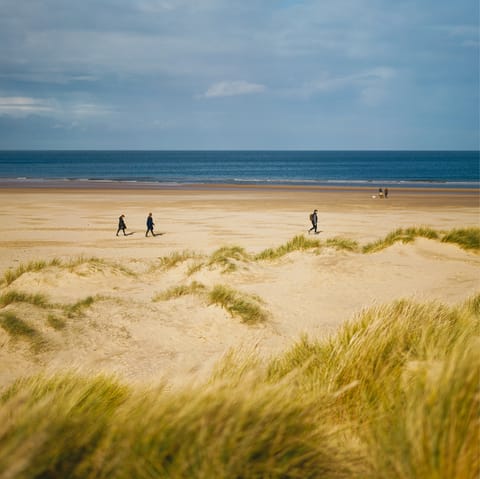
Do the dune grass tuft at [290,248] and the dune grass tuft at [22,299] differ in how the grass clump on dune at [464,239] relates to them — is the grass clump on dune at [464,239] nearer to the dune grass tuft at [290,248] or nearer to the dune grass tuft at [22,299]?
the dune grass tuft at [290,248]

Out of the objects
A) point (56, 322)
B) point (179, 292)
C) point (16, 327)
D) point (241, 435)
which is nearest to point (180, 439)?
point (241, 435)

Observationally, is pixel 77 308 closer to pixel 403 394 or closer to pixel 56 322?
pixel 56 322

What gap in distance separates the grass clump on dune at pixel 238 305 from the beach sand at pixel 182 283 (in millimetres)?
140

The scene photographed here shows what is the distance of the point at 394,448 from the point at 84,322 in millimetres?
7153

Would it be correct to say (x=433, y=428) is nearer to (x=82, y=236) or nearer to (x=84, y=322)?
(x=84, y=322)

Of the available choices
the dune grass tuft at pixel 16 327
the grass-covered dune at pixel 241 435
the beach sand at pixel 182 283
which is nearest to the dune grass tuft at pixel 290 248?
the beach sand at pixel 182 283

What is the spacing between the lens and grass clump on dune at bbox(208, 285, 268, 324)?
31.3 ft

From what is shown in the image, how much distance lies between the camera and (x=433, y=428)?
8.81 feet

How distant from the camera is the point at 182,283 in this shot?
1315 cm

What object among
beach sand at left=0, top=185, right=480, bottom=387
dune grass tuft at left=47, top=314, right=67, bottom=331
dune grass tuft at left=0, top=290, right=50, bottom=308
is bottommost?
beach sand at left=0, top=185, right=480, bottom=387

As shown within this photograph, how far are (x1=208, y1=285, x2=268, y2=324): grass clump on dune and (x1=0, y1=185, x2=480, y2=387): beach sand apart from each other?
5.5 inches

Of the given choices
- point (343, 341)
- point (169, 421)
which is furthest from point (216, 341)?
point (169, 421)

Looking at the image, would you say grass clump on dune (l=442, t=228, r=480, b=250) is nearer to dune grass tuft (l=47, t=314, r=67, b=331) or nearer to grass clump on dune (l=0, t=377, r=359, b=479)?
dune grass tuft (l=47, t=314, r=67, b=331)

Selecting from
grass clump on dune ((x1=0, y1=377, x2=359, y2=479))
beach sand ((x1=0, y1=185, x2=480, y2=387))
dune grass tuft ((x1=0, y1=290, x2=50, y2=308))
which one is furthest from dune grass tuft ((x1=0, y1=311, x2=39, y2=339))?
grass clump on dune ((x1=0, y1=377, x2=359, y2=479))
